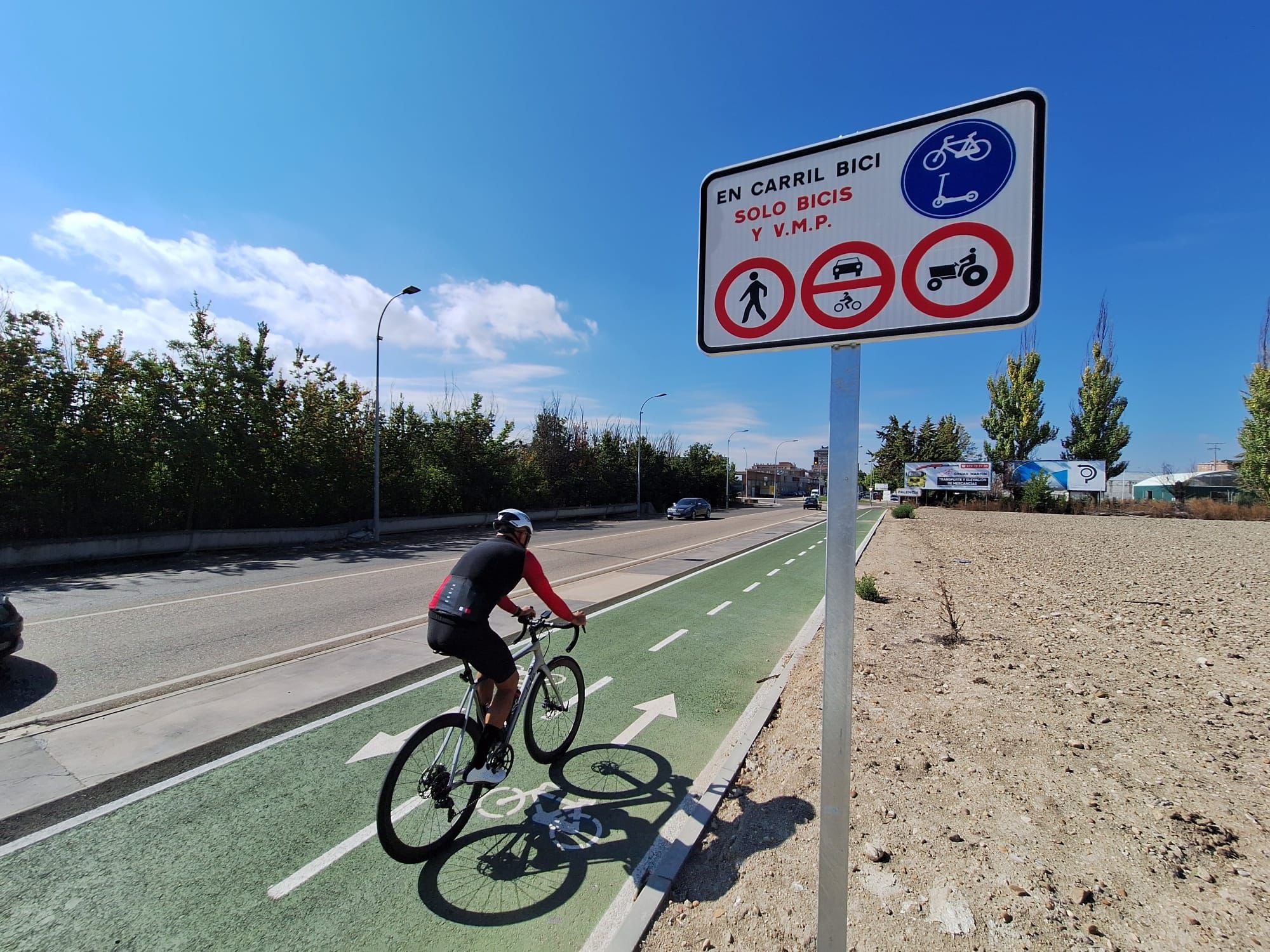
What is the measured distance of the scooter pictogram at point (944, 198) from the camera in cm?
148

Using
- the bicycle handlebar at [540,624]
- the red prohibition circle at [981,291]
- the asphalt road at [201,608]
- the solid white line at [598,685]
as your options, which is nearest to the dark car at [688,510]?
the asphalt road at [201,608]

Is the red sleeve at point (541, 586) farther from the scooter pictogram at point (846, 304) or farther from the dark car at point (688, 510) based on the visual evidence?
the dark car at point (688, 510)

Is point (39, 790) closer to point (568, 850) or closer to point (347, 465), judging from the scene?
point (568, 850)

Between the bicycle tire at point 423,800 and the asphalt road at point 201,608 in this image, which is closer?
the bicycle tire at point 423,800

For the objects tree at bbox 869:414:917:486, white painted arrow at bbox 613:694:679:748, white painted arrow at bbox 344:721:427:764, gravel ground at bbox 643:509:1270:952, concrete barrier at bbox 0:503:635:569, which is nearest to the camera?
gravel ground at bbox 643:509:1270:952

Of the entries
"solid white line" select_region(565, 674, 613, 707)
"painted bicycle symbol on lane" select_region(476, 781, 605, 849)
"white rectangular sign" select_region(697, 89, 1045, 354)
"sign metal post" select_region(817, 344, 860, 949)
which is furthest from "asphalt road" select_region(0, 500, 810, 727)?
"white rectangular sign" select_region(697, 89, 1045, 354)

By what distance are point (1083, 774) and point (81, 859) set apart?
607 cm

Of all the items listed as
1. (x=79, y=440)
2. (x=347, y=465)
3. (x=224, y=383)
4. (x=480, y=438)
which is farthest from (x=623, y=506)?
(x=79, y=440)

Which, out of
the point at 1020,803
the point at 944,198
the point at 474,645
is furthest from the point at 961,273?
the point at 1020,803

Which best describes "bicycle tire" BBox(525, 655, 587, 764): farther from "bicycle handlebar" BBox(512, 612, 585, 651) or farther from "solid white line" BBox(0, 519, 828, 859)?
"solid white line" BBox(0, 519, 828, 859)

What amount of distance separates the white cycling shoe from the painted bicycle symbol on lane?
34 cm

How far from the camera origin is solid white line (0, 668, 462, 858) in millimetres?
3244

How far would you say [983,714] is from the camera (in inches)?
184

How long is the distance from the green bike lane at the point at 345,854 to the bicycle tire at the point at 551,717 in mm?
140
